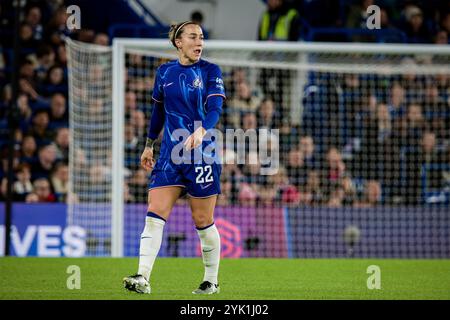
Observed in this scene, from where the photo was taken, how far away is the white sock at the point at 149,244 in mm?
7977

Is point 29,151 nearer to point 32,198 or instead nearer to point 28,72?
point 32,198

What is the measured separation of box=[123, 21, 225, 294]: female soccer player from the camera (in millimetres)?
8039

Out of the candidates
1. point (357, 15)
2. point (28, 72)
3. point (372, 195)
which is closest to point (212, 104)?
point (372, 195)

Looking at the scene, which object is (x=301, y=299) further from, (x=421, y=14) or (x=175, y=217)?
(x=421, y=14)

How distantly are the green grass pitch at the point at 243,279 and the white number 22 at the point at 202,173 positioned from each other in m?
0.90

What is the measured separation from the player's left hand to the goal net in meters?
5.70

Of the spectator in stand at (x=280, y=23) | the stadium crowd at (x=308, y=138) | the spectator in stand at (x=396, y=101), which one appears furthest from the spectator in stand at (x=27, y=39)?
the spectator in stand at (x=396, y=101)

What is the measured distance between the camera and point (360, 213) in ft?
47.3

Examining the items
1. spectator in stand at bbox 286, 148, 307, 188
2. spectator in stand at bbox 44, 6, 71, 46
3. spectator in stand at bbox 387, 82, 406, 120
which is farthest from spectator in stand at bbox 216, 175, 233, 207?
spectator in stand at bbox 44, 6, 71, 46

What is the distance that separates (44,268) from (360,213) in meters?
5.41

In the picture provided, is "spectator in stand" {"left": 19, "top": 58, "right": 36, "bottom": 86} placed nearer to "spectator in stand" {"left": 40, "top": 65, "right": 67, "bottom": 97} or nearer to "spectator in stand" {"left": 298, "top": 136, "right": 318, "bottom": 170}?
"spectator in stand" {"left": 40, "top": 65, "right": 67, "bottom": 97}

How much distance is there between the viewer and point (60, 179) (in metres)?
15.1

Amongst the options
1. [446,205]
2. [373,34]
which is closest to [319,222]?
[446,205]

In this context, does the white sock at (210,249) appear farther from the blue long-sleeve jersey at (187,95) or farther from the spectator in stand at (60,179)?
the spectator in stand at (60,179)
